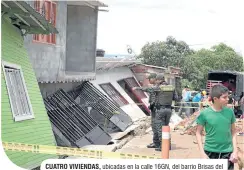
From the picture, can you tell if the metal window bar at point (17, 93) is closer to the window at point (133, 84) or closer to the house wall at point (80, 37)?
the house wall at point (80, 37)

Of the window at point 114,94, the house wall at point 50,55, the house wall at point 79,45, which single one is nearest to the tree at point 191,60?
the window at point 114,94

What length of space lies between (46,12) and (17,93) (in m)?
2.73

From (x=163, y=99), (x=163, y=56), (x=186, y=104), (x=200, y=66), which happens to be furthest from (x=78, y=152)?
(x=163, y=56)

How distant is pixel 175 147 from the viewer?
9148 mm

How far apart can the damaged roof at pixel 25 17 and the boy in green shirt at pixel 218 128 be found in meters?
2.75

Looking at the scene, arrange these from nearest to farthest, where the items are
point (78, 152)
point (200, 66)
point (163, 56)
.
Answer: point (78, 152), point (200, 66), point (163, 56)

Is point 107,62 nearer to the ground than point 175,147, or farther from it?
farther from it

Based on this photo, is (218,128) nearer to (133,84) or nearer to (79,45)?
(79,45)

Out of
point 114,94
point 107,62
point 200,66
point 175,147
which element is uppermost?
point 107,62

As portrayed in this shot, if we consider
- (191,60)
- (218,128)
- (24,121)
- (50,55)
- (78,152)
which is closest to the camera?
(218,128)

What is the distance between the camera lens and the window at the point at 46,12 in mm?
8219

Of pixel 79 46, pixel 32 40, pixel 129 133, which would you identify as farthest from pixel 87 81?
pixel 32 40

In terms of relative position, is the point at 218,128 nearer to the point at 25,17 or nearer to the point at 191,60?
the point at 25,17

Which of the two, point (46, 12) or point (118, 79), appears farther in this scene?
point (118, 79)
